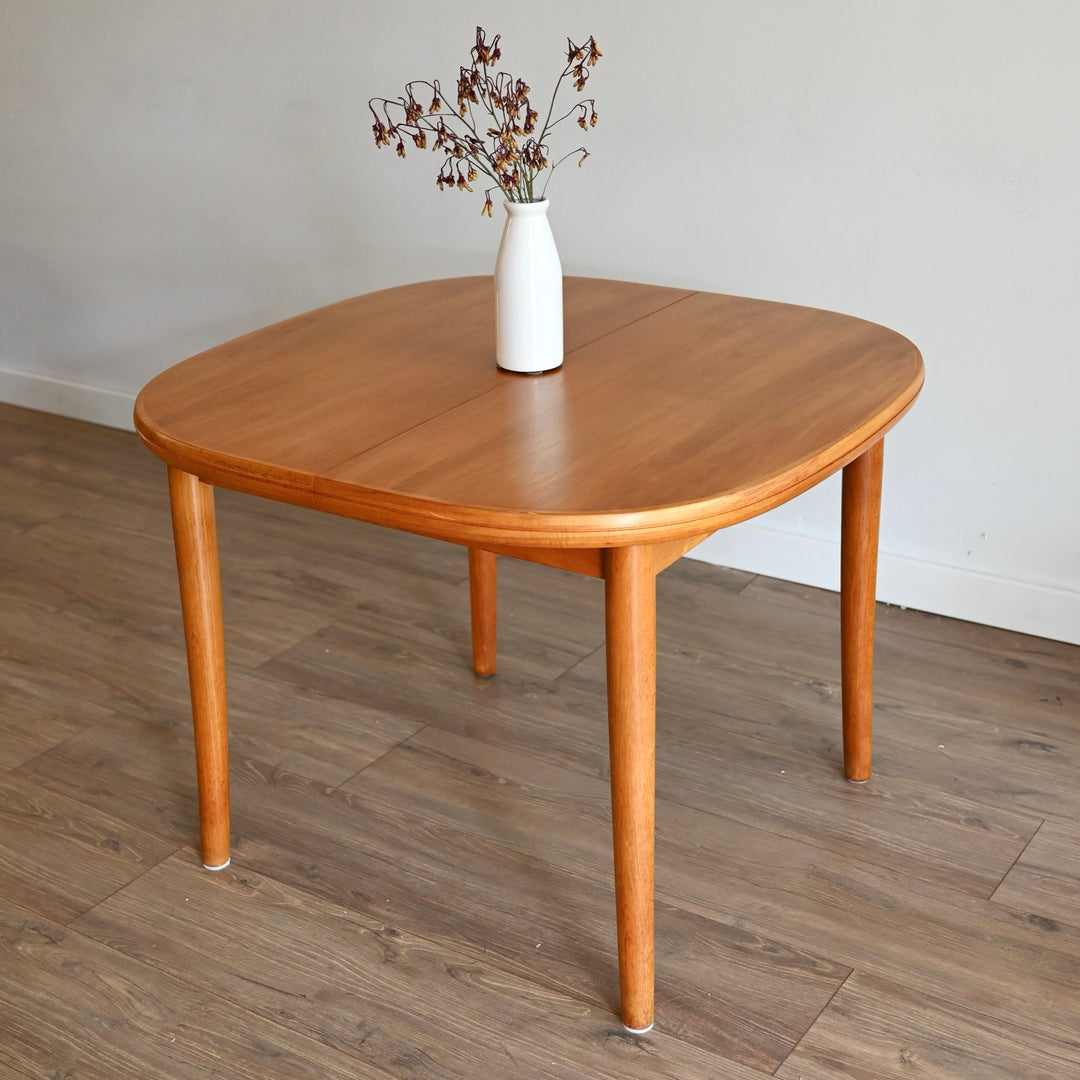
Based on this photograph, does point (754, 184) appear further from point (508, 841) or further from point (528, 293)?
point (508, 841)

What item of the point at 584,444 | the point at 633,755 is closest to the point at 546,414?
the point at 584,444

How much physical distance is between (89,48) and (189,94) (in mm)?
323

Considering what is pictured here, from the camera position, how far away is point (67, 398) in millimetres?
3520

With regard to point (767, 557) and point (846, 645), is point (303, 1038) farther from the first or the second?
point (767, 557)

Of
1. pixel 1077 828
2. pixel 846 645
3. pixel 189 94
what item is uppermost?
pixel 189 94

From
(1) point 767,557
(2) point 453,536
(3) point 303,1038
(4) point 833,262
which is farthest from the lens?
(1) point 767,557

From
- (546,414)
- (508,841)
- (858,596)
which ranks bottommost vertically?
(508,841)

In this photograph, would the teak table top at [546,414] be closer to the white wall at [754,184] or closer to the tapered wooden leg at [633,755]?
the tapered wooden leg at [633,755]

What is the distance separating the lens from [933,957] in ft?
5.26

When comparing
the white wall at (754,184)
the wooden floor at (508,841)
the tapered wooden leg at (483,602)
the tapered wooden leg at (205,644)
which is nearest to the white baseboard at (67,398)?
the white wall at (754,184)

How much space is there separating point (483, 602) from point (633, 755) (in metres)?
0.81

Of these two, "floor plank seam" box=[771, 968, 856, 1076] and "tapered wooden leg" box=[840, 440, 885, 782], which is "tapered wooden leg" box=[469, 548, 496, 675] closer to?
"tapered wooden leg" box=[840, 440, 885, 782]

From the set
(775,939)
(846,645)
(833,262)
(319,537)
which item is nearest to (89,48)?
(319,537)

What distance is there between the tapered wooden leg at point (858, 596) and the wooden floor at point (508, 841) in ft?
0.27
